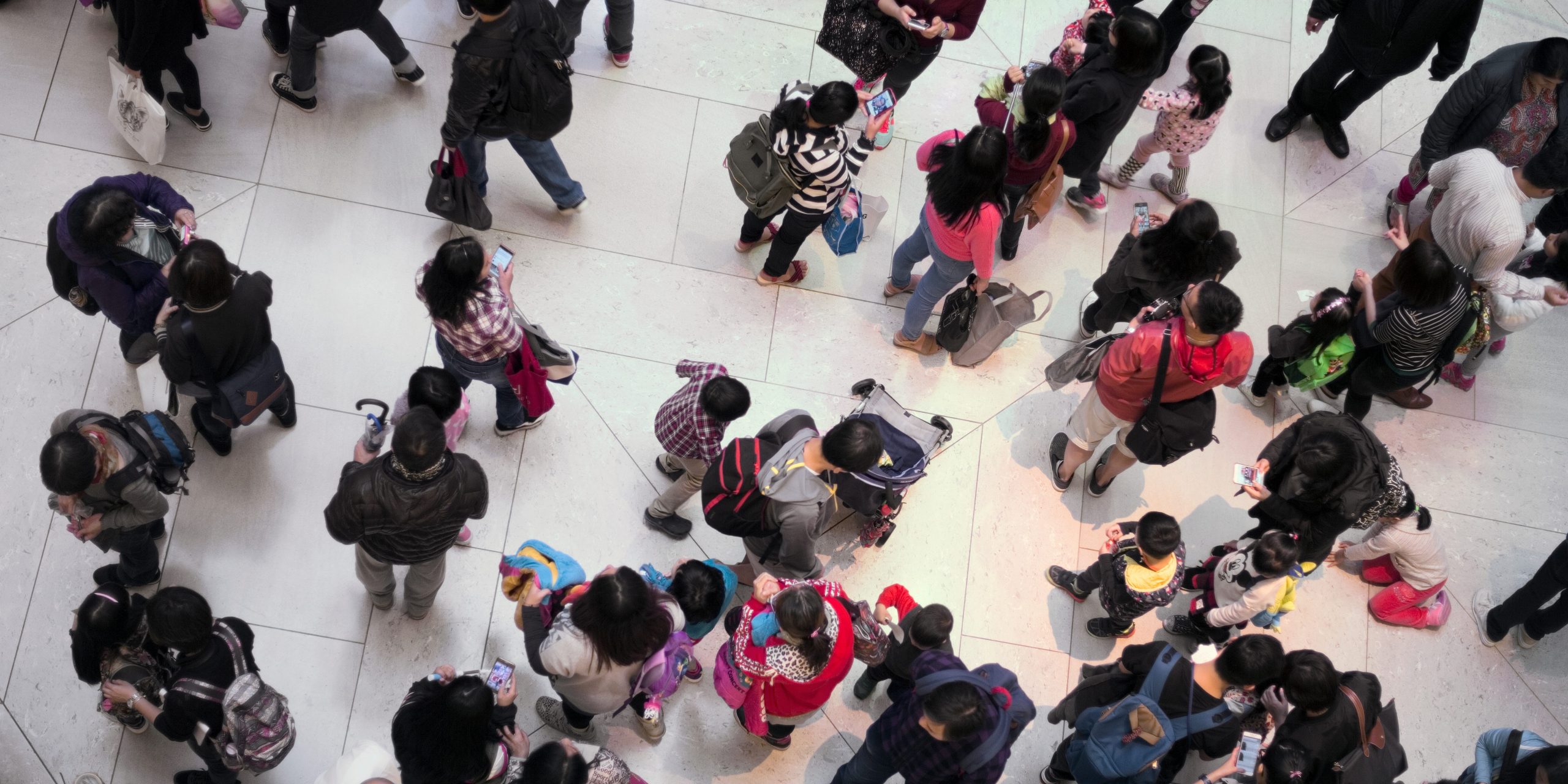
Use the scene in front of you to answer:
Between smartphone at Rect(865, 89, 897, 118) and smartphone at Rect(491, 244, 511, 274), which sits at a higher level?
smartphone at Rect(865, 89, 897, 118)

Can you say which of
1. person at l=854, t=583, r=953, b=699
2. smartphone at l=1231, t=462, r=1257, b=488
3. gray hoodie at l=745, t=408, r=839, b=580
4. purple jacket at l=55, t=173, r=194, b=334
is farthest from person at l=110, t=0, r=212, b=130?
smartphone at l=1231, t=462, r=1257, b=488

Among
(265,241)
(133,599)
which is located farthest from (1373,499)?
(265,241)

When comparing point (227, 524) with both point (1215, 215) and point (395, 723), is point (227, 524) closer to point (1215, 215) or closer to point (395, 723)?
point (395, 723)

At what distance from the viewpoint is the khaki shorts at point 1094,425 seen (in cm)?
482

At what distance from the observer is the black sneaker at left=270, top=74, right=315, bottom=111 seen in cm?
554

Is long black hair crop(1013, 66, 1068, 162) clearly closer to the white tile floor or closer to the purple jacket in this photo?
the white tile floor

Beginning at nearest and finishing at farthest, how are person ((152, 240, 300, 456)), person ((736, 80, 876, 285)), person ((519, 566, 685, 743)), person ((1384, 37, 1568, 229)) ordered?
person ((519, 566, 685, 743))
person ((152, 240, 300, 456))
person ((736, 80, 876, 285))
person ((1384, 37, 1568, 229))

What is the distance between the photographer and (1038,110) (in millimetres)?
4602

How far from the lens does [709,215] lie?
18.7 feet

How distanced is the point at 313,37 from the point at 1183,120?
4.44 m

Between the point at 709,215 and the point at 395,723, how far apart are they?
321 cm

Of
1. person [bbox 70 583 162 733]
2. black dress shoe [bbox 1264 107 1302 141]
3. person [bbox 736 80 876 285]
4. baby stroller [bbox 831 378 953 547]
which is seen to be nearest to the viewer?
person [bbox 70 583 162 733]

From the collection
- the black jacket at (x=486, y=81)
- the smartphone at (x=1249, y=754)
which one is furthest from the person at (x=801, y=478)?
the black jacket at (x=486, y=81)

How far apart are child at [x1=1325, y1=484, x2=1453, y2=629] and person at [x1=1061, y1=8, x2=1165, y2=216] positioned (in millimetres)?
2130
